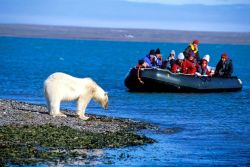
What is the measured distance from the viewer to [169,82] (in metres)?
30.5

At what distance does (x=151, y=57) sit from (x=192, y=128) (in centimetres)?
925

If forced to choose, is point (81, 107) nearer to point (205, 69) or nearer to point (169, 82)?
point (169, 82)

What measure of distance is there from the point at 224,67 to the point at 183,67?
6.98 ft

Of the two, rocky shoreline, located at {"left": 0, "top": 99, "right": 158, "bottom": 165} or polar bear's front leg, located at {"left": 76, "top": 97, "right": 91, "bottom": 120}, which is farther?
polar bear's front leg, located at {"left": 76, "top": 97, "right": 91, "bottom": 120}

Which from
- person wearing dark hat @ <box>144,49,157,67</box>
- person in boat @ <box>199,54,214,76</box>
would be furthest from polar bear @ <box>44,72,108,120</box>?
person in boat @ <box>199,54,214,76</box>

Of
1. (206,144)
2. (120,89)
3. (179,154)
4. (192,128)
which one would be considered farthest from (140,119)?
(120,89)

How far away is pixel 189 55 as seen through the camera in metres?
29.7

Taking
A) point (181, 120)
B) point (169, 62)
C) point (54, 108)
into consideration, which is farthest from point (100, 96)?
point (169, 62)

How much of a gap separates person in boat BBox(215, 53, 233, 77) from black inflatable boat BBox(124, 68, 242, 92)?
24cm

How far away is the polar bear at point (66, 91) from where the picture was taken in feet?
66.1

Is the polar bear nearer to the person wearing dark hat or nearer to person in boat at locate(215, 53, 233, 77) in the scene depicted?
the person wearing dark hat

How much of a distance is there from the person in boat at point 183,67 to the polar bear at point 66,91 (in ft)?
30.2

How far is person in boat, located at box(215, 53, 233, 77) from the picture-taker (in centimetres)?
3120

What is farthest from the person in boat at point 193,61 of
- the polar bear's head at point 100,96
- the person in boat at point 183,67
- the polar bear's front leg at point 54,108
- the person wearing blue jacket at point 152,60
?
the polar bear's front leg at point 54,108
